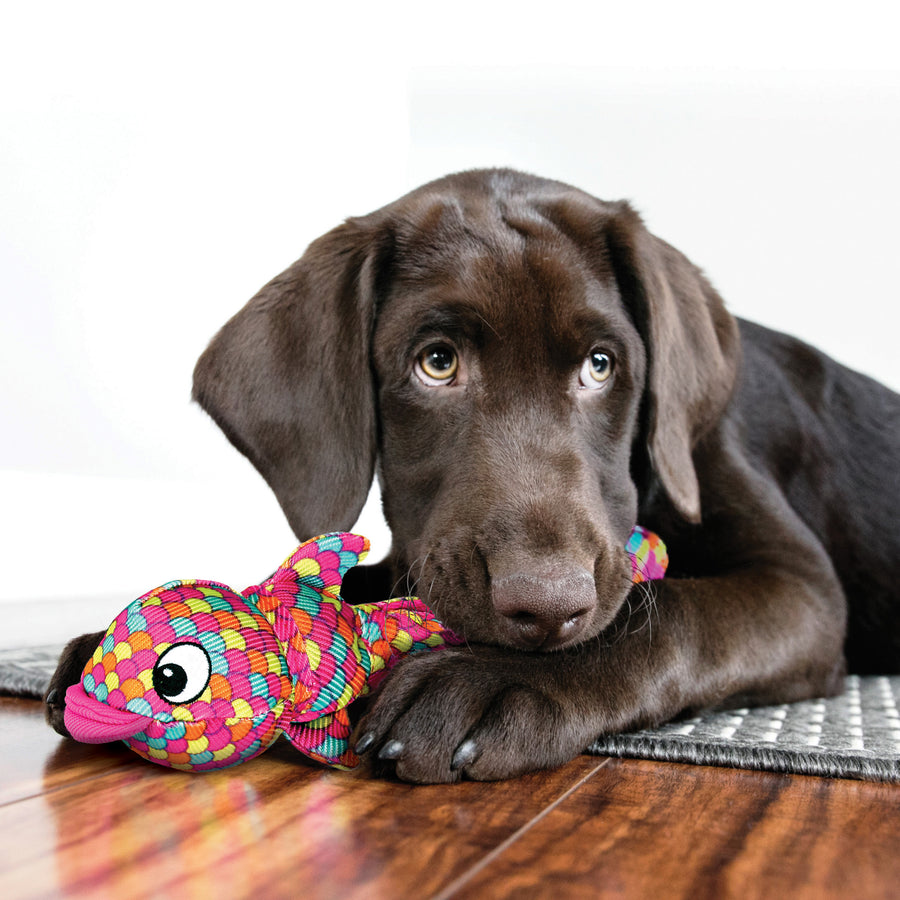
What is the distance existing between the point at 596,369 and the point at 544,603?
0.72 m

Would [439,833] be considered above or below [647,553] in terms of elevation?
below

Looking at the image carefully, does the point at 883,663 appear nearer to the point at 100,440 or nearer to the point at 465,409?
the point at 465,409

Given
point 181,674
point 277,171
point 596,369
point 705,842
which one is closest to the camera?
point 705,842

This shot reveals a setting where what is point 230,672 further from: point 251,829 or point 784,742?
point 784,742

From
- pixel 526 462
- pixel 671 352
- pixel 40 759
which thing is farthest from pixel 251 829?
pixel 671 352

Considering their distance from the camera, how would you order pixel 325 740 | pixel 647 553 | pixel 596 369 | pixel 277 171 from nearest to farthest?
pixel 325 740 < pixel 596 369 < pixel 647 553 < pixel 277 171

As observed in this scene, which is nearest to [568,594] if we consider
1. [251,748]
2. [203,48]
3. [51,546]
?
[251,748]

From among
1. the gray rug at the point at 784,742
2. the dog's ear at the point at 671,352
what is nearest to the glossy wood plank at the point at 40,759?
the gray rug at the point at 784,742

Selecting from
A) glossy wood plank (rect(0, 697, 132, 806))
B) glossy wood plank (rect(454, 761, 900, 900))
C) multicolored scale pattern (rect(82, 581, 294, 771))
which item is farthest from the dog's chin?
glossy wood plank (rect(0, 697, 132, 806))

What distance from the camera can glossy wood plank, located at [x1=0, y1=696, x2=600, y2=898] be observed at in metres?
1.13

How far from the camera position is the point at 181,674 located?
151cm

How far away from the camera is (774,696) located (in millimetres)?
2199

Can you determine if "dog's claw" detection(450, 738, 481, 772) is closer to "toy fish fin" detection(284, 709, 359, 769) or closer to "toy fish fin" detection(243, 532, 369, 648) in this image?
"toy fish fin" detection(284, 709, 359, 769)

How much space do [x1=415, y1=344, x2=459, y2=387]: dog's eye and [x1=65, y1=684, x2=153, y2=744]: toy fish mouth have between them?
0.89 metres
